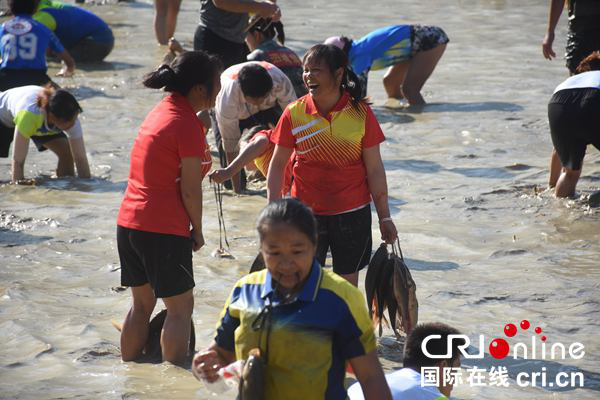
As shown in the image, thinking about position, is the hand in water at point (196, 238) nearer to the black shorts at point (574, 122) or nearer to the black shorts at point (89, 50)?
the black shorts at point (574, 122)

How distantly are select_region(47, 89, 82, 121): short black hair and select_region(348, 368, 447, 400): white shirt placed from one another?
199 inches

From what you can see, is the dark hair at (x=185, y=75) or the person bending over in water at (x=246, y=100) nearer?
the dark hair at (x=185, y=75)

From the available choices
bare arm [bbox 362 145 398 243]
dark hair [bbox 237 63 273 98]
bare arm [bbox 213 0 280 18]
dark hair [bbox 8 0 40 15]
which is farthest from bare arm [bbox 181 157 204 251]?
dark hair [bbox 8 0 40 15]

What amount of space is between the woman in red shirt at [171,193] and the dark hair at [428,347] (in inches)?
45.2

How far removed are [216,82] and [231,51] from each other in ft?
14.8

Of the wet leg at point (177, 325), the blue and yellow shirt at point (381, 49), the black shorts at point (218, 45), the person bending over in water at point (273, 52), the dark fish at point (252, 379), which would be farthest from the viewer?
the blue and yellow shirt at point (381, 49)

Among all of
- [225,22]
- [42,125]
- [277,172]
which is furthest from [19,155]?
[277,172]

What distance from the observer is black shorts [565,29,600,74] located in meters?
8.09

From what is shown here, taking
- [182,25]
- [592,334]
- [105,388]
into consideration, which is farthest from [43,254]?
[182,25]

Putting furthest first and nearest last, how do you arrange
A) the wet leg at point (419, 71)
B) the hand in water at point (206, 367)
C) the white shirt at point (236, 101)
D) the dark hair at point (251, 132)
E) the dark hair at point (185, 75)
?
the wet leg at point (419, 71)
the white shirt at point (236, 101)
the dark hair at point (251, 132)
the dark hair at point (185, 75)
the hand in water at point (206, 367)

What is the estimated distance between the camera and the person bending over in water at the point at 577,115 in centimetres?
695

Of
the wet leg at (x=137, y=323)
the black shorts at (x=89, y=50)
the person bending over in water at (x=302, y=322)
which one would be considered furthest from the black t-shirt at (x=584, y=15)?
the black shorts at (x=89, y=50)

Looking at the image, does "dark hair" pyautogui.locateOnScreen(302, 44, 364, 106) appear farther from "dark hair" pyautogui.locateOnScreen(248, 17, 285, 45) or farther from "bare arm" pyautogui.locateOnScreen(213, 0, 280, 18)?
"dark hair" pyautogui.locateOnScreen(248, 17, 285, 45)

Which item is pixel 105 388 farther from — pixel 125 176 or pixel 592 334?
pixel 125 176
